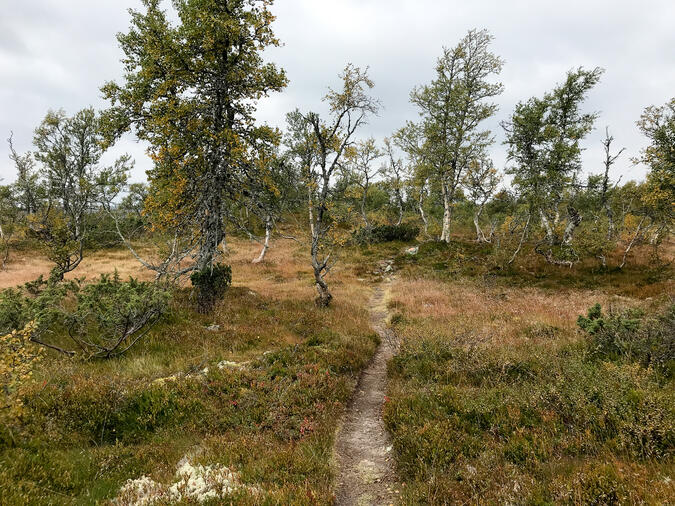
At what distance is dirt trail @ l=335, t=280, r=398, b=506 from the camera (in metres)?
4.64

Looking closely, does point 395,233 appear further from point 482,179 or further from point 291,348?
point 291,348

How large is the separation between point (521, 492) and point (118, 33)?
20.3m

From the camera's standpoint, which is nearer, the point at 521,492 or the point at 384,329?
the point at 521,492

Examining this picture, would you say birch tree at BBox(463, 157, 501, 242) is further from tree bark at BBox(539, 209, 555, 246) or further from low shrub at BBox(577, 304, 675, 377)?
low shrub at BBox(577, 304, 675, 377)

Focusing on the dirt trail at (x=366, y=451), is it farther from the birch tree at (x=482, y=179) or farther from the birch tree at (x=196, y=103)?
the birch tree at (x=482, y=179)

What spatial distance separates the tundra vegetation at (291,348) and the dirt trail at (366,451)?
1.03 ft

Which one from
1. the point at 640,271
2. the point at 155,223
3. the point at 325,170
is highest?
the point at 325,170

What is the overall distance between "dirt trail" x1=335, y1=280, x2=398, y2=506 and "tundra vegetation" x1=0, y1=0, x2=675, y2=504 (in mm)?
313

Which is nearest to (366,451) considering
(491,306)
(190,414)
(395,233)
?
(190,414)

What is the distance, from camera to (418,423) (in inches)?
234

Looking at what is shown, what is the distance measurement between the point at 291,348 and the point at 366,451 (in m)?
4.30

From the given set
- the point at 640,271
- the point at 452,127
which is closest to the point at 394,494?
the point at 640,271

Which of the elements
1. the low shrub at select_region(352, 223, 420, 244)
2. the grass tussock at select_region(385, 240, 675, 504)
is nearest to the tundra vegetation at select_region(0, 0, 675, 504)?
the grass tussock at select_region(385, 240, 675, 504)

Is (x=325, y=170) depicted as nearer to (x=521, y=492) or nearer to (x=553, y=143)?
(x=521, y=492)
